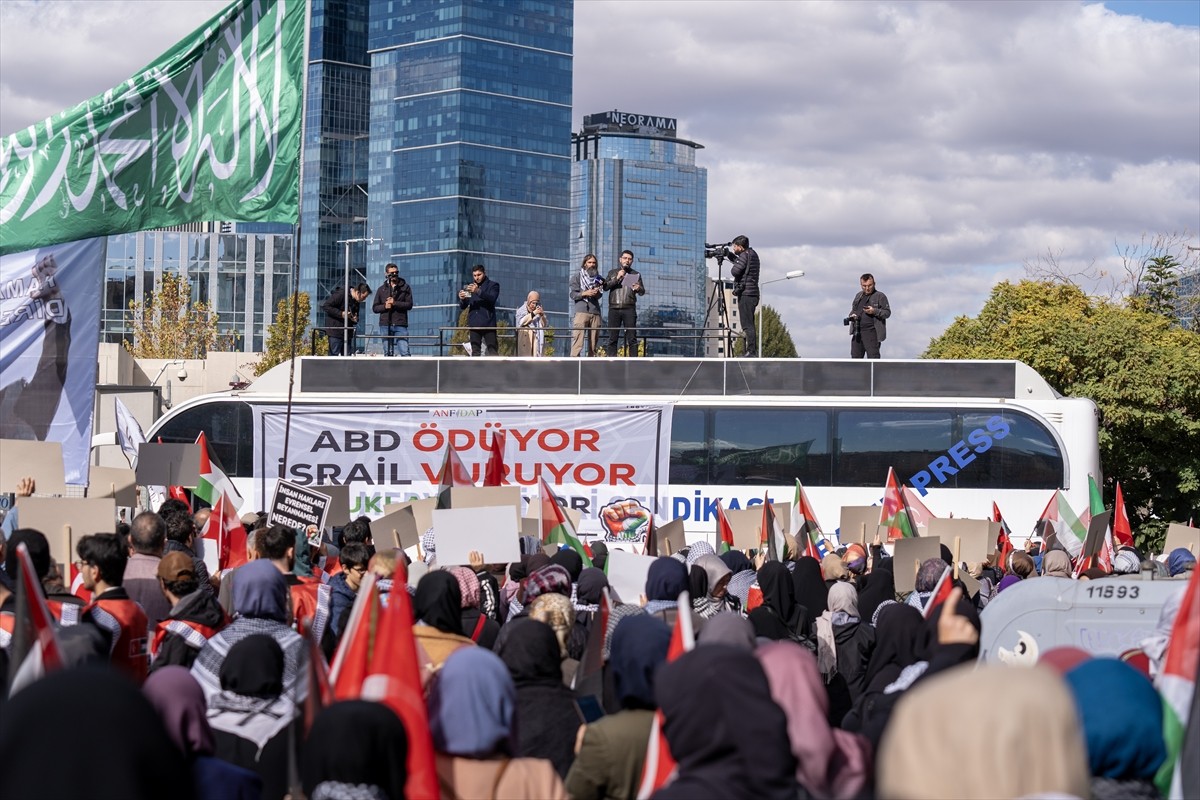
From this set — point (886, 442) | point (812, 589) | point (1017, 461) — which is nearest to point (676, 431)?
point (886, 442)

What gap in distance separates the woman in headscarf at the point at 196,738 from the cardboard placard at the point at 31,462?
217 inches

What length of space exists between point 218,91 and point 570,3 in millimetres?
174675

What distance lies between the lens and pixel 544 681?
581 cm

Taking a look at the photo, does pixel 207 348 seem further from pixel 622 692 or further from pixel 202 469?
pixel 622 692

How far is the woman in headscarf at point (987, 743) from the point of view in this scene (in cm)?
288

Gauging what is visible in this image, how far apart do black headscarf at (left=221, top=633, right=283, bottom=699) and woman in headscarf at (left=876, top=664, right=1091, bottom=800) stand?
3.22m

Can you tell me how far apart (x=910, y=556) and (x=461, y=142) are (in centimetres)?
16125

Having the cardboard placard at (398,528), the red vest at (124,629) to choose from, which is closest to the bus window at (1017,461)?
the cardboard placard at (398,528)

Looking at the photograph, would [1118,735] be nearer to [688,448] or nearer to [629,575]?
[629,575]

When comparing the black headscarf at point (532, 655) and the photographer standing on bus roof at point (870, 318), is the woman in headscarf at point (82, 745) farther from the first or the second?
the photographer standing on bus roof at point (870, 318)

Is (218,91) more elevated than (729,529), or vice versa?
(218,91)

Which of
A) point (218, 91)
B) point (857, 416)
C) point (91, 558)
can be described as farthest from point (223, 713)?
point (857, 416)

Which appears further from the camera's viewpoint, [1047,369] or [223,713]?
[1047,369]

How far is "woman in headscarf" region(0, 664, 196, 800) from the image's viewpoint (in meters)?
3.33
